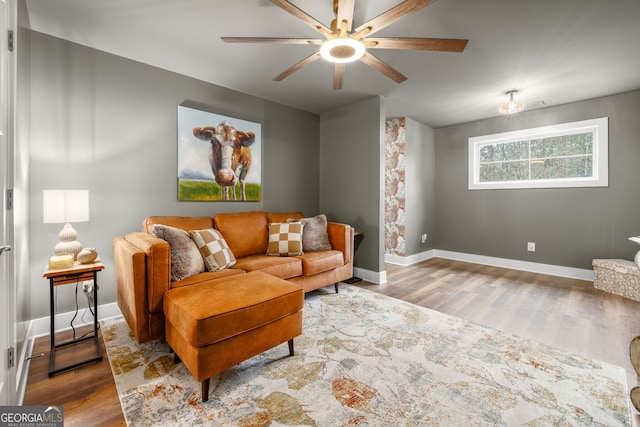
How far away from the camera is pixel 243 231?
305cm

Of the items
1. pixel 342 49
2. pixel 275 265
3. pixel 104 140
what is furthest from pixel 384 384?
pixel 104 140

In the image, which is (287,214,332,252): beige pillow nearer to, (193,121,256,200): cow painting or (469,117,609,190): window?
(193,121,256,200): cow painting

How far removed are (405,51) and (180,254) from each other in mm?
2603

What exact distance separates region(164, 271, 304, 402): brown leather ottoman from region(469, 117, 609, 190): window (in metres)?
4.24

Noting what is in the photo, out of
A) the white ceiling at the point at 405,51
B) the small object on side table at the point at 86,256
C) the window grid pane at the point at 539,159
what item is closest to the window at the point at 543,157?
the window grid pane at the point at 539,159

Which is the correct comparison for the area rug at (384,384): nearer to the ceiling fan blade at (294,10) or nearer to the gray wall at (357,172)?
the gray wall at (357,172)

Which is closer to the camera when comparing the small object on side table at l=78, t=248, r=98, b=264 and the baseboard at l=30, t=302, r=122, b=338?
the small object on side table at l=78, t=248, r=98, b=264

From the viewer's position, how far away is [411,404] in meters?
1.47

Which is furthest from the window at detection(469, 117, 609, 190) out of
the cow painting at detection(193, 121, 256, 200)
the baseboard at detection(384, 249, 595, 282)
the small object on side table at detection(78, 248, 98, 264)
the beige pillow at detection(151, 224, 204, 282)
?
the small object on side table at detection(78, 248, 98, 264)

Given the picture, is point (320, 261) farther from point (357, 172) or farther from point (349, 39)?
point (349, 39)

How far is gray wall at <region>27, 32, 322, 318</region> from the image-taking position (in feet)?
7.26

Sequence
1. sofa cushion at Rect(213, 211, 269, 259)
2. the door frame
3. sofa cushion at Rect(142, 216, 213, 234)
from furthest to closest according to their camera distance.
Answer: sofa cushion at Rect(213, 211, 269, 259), sofa cushion at Rect(142, 216, 213, 234), the door frame

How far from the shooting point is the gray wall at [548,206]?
3449 millimetres

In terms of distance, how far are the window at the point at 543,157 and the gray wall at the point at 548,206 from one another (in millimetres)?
88
